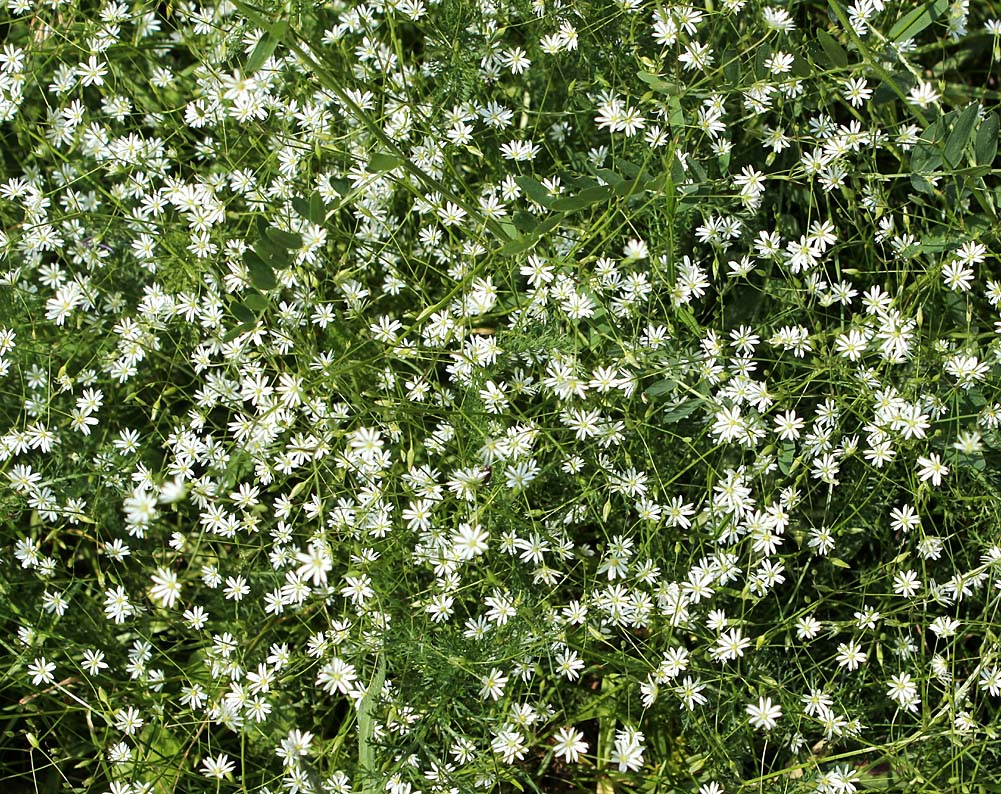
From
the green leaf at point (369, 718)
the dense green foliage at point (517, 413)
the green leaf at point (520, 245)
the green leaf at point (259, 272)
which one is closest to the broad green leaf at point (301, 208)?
the dense green foliage at point (517, 413)

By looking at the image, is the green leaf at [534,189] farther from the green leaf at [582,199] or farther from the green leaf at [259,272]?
the green leaf at [259,272]

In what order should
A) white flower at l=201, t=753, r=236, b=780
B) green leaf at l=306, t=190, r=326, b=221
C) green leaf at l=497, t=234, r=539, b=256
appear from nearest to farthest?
green leaf at l=306, t=190, r=326, b=221, green leaf at l=497, t=234, r=539, b=256, white flower at l=201, t=753, r=236, b=780

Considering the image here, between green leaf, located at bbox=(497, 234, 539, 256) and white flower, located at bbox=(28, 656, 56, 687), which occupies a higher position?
green leaf, located at bbox=(497, 234, 539, 256)

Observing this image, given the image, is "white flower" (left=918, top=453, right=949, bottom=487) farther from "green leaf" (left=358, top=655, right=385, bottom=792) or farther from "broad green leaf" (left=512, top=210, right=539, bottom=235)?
"green leaf" (left=358, top=655, right=385, bottom=792)

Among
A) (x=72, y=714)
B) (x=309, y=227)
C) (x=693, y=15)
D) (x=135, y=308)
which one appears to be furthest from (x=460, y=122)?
(x=72, y=714)

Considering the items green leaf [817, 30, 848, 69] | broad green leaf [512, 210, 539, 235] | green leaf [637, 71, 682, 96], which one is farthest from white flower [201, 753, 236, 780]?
green leaf [817, 30, 848, 69]

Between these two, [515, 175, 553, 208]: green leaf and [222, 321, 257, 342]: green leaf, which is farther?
[515, 175, 553, 208]: green leaf
